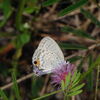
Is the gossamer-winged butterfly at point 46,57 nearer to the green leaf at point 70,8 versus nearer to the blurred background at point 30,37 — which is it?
the green leaf at point 70,8

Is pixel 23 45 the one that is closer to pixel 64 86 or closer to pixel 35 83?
pixel 35 83

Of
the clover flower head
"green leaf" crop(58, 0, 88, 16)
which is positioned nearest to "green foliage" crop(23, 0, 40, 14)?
"green leaf" crop(58, 0, 88, 16)

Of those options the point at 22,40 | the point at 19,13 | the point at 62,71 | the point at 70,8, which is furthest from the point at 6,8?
the point at 62,71

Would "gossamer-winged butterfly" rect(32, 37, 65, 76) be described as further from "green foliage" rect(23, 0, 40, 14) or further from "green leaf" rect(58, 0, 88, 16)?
"green foliage" rect(23, 0, 40, 14)

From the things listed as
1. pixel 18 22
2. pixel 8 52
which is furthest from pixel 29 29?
pixel 8 52

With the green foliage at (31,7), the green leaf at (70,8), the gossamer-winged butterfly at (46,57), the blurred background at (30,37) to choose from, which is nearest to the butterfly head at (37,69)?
the gossamer-winged butterfly at (46,57)

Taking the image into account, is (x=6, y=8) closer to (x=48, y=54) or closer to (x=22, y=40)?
(x=22, y=40)

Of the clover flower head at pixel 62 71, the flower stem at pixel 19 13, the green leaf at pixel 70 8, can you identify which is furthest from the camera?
the flower stem at pixel 19 13
